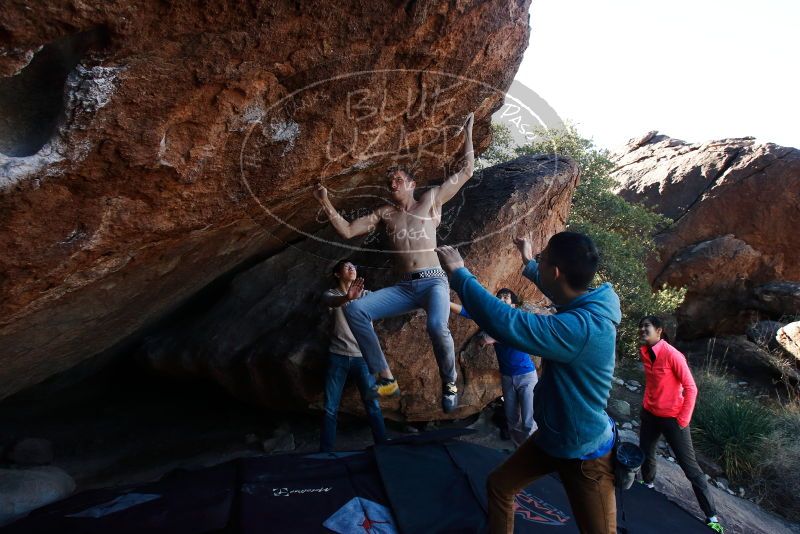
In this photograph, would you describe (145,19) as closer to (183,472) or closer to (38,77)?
(38,77)

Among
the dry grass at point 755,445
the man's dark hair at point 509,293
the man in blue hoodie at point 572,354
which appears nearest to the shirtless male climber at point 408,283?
the man's dark hair at point 509,293

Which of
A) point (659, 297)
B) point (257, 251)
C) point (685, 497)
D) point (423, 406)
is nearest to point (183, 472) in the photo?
point (423, 406)

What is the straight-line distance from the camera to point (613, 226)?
12258 mm

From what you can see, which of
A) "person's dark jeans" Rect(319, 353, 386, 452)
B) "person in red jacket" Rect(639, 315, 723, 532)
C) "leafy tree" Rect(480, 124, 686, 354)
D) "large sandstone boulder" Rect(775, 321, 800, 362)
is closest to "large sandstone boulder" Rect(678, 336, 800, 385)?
"large sandstone boulder" Rect(775, 321, 800, 362)

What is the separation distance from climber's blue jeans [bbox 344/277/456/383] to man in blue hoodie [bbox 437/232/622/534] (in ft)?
5.89

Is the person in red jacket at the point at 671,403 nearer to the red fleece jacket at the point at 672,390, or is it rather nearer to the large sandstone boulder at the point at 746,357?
the red fleece jacket at the point at 672,390

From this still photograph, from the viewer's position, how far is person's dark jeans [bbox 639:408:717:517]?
15.7 ft

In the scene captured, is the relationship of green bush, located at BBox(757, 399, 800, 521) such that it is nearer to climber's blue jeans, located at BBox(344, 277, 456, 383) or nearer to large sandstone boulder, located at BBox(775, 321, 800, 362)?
large sandstone boulder, located at BBox(775, 321, 800, 362)

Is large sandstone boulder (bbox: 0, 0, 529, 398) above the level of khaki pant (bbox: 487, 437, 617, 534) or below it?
above

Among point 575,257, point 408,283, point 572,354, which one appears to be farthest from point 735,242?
point 572,354

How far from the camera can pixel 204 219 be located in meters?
4.25

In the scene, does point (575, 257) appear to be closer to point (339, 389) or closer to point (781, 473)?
point (339, 389)

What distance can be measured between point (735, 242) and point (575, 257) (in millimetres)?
13200

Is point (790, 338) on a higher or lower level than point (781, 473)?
higher
